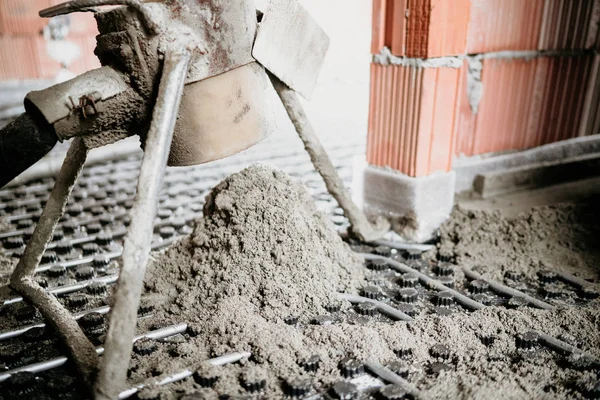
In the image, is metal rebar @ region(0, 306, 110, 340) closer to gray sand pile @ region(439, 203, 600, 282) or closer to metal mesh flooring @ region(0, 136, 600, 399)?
metal mesh flooring @ region(0, 136, 600, 399)

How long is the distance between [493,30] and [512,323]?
2.01m

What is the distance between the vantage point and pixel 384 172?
3217mm

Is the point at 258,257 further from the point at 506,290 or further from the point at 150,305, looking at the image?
the point at 506,290

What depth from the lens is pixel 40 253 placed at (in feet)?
7.84

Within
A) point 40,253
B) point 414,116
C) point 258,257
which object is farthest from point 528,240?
point 40,253

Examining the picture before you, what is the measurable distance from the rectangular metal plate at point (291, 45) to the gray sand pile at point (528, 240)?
50.7 inches

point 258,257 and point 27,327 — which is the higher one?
point 258,257

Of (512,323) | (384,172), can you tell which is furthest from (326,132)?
(512,323)

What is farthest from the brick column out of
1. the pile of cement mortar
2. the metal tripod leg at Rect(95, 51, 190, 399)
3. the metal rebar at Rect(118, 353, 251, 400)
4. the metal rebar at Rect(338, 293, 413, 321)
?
the metal tripod leg at Rect(95, 51, 190, 399)

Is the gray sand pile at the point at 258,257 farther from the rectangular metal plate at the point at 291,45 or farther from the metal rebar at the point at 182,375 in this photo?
the rectangular metal plate at the point at 291,45

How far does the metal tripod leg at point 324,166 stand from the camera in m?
2.62

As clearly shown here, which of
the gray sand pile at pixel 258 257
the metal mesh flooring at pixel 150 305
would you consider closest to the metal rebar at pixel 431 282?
the metal mesh flooring at pixel 150 305

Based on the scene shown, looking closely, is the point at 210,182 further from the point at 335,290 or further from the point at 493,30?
the point at 493,30

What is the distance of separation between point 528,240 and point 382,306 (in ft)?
3.88
